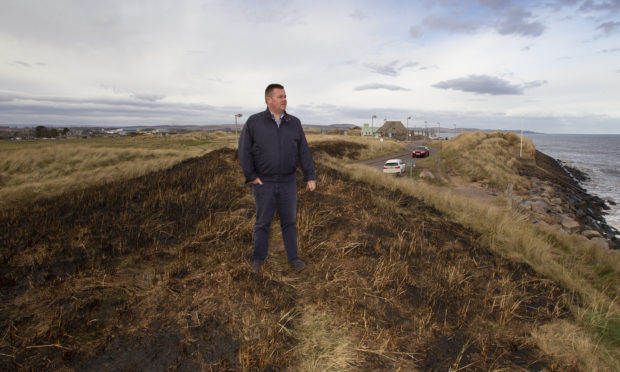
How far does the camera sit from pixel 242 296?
3365mm

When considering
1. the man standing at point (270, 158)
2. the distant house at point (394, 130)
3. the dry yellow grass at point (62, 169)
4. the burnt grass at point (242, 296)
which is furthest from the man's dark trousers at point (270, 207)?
the distant house at point (394, 130)

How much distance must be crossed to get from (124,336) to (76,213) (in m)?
5.69

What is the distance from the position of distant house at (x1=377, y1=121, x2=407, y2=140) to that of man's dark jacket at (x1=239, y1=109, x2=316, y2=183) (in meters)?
98.6

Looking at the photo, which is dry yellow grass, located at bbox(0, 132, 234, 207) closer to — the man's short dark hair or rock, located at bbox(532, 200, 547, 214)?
the man's short dark hair

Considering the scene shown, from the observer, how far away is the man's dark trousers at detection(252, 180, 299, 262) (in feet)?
12.4

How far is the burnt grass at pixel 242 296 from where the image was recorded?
2641 millimetres

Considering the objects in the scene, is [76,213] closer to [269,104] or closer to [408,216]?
[269,104]

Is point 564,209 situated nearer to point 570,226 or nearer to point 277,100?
point 570,226

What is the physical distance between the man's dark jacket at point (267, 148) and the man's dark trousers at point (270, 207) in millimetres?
114

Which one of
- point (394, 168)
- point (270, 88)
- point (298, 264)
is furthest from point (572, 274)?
point (394, 168)

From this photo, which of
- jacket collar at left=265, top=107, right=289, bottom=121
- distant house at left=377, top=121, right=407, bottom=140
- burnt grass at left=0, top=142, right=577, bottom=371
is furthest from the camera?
distant house at left=377, top=121, right=407, bottom=140

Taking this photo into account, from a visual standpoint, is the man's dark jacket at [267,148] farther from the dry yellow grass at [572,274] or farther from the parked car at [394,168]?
the parked car at [394,168]

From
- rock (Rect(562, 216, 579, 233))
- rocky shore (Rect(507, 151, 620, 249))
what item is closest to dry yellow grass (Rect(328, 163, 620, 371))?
rocky shore (Rect(507, 151, 620, 249))

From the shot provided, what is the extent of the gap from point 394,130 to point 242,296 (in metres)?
104
